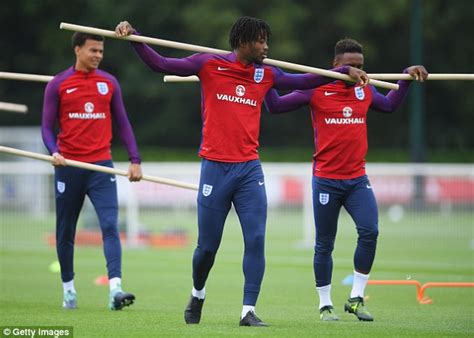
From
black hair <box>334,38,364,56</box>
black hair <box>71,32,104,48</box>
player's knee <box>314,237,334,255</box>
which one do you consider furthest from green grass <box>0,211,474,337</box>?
black hair <box>71,32,104,48</box>

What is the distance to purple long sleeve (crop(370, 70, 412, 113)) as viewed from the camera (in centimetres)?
1052

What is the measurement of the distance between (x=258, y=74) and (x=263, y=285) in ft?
17.1

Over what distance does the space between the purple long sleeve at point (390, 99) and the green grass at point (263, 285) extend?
6.30 ft

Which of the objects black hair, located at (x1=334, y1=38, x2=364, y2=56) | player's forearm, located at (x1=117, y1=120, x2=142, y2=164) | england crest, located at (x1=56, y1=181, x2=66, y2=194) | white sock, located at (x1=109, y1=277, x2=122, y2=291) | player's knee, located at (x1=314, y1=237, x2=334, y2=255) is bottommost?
white sock, located at (x1=109, y1=277, x2=122, y2=291)

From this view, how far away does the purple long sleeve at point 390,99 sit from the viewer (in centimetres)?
1052

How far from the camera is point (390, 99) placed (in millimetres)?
10586

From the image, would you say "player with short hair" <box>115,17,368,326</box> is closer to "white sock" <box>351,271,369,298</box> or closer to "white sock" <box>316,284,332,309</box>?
"white sock" <box>316,284,332,309</box>

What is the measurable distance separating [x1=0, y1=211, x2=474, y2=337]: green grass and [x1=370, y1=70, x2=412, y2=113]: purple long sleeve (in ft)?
6.30

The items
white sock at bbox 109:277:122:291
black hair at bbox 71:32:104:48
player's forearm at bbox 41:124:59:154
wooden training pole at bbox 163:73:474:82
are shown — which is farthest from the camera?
black hair at bbox 71:32:104:48

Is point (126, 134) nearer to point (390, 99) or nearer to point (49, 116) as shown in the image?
point (49, 116)

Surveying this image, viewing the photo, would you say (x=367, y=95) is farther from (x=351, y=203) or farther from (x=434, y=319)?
(x=434, y=319)

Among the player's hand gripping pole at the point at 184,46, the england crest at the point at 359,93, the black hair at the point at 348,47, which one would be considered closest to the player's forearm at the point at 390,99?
the england crest at the point at 359,93

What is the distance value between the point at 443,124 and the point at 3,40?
1786 cm

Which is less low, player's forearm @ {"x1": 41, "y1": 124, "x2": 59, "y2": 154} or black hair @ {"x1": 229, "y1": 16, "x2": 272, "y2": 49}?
black hair @ {"x1": 229, "y1": 16, "x2": 272, "y2": 49}
